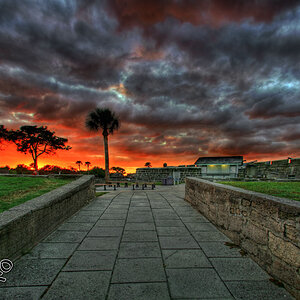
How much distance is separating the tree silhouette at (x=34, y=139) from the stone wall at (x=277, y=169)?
94.4ft

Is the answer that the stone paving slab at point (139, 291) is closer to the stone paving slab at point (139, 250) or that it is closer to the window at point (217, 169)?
the stone paving slab at point (139, 250)

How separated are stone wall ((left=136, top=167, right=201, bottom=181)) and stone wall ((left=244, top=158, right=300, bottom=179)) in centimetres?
664

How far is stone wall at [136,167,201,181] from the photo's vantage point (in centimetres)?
2402

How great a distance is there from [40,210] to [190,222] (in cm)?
345

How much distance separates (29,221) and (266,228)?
371cm

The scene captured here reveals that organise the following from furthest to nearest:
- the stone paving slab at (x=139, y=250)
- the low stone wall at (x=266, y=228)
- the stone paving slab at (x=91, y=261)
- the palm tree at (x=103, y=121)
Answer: the palm tree at (x=103, y=121), the stone paving slab at (x=139, y=250), the stone paving slab at (x=91, y=261), the low stone wall at (x=266, y=228)

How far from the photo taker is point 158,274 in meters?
2.34

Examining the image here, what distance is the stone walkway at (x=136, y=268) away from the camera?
79.0 inches

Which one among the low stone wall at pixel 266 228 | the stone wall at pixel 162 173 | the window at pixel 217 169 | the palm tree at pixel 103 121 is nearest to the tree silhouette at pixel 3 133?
the palm tree at pixel 103 121

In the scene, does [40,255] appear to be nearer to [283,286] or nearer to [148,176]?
[283,286]

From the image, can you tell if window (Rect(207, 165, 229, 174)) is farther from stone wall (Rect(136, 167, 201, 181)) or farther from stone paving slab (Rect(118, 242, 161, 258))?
stone paving slab (Rect(118, 242, 161, 258))

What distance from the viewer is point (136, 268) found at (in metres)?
2.47

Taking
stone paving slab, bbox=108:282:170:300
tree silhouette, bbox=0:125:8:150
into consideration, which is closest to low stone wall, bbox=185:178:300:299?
stone paving slab, bbox=108:282:170:300

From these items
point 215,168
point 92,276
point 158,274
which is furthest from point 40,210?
point 215,168
